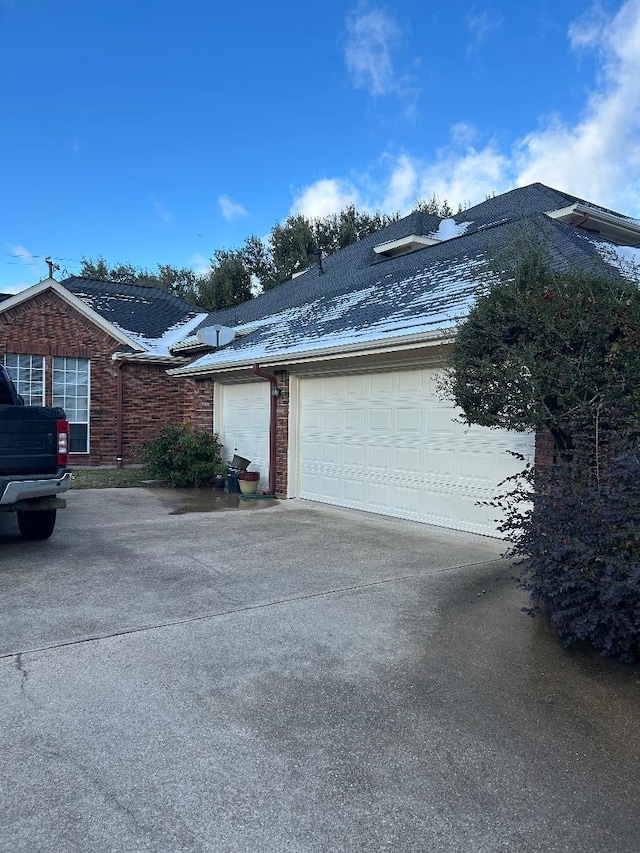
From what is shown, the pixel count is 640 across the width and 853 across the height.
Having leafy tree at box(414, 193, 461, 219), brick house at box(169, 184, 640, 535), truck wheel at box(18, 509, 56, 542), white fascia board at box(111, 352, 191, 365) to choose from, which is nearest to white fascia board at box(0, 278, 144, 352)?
white fascia board at box(111, 352, 191, 365)

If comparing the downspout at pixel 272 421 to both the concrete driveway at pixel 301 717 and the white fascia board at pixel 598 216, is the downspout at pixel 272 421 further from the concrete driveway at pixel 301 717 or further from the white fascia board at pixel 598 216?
the white fascia board at pixel 598 216

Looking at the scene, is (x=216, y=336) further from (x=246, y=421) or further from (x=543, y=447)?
(x=543, y=447)

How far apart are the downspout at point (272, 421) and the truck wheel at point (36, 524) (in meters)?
4.71

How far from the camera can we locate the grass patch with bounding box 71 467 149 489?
493 inches

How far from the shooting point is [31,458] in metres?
6.30

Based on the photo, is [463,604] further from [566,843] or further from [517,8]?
[517,8]

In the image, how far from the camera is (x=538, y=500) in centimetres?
439

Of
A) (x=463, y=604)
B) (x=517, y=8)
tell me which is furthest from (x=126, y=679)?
(x=517, y=8)

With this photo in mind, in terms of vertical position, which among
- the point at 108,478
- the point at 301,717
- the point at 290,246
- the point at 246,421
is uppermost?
the point at 290,246

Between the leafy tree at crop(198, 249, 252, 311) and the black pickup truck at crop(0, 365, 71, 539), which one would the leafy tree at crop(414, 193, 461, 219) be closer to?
the leafy tree at crop(198, 249, 252, 311)

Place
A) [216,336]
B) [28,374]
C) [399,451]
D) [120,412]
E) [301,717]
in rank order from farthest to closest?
[120,412]
[28,374]
[216,336]
[399,451]
[301,717]

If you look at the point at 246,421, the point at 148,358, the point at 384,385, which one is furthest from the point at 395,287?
the point at 148,358

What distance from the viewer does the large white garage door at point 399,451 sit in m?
7.80

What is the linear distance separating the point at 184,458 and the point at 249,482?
71.6 inches
